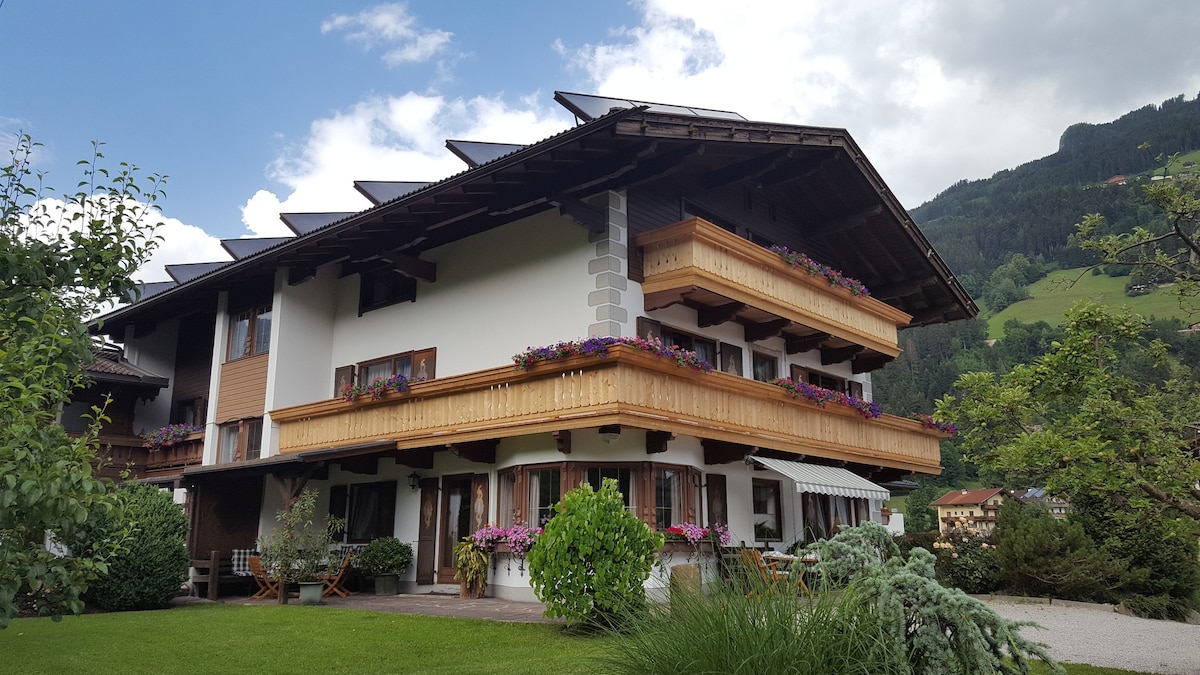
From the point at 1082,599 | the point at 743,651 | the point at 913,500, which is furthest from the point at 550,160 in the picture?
the point at 913,500

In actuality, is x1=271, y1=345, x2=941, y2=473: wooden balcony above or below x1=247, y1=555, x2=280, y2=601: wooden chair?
above

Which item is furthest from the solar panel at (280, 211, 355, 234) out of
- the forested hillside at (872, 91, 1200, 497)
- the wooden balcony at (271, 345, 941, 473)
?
the forested hillside at (872, 91, 1200, 497)

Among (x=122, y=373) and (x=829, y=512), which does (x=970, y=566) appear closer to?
(x=829, y=512)

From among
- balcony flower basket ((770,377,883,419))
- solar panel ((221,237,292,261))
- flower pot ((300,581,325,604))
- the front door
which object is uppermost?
solar panel ((221,237,292,261))

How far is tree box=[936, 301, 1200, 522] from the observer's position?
855 centimetres

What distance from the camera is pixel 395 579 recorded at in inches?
720

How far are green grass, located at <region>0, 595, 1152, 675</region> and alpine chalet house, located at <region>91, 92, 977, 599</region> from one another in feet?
13.7

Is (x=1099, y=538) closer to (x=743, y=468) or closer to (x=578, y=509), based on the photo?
(x=743, y=468)

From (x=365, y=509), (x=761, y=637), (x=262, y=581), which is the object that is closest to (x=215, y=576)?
(x=262, y=581)

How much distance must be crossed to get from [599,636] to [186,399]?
61.3ft

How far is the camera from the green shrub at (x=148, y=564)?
15.9 meters

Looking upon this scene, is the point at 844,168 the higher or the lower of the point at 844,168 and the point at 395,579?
the higher

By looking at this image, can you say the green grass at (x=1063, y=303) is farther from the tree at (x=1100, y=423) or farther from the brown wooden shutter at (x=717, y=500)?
the tree at (x=1100, y=423)

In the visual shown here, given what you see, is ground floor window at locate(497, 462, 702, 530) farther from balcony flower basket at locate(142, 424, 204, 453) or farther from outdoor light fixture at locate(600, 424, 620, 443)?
balcony flower basket at locate(142, 424, 204, 453)
